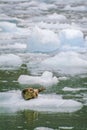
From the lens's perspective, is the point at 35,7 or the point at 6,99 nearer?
the point at 6,99

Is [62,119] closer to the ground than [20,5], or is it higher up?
higher up

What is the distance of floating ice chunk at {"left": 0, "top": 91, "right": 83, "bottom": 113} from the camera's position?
5.18m

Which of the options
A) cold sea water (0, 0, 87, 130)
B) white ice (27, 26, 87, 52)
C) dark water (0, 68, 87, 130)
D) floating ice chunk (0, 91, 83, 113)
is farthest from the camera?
white ice (27, 26, 87, 52)

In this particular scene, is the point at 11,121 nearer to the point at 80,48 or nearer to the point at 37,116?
the point at 37,116

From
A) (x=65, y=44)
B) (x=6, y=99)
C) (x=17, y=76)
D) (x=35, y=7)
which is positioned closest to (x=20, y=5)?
(x=35, y=7)

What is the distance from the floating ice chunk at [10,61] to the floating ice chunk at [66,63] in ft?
1.13

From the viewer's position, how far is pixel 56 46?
380 inches

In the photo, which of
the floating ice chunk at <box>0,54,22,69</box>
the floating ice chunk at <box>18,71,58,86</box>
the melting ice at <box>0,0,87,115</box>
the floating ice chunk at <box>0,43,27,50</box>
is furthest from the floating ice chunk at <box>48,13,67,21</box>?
the floating ice chunk at <box>18,71,58,86</box>

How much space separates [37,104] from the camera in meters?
5.29

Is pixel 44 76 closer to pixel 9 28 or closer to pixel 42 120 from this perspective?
pixel 42 120

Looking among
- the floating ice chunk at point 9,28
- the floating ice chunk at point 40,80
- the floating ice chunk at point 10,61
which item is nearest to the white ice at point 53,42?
the floating ice chunk at point 10,61

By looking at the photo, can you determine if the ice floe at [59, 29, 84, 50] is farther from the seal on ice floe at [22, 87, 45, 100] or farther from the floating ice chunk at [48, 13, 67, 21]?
the floating ice chunk at [48, 13, 67, 21]

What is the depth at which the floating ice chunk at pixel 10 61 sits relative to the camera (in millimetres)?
7939

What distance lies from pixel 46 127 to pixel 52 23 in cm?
926
